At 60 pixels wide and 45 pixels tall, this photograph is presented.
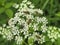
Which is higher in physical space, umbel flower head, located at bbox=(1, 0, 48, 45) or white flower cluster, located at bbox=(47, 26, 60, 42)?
umbel flower head, located at bbox=(1, 0, 48, 45)

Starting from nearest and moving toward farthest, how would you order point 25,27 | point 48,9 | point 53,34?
point 25,27, point 53,34, point 48,9

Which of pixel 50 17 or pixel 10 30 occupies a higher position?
pixel 10 30

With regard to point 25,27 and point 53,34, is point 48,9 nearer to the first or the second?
point 53,34

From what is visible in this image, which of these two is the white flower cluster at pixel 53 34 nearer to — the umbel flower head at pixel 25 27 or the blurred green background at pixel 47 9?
the umbel flower head at pixel 25 27

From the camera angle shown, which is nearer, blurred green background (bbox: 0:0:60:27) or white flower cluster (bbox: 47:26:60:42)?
white flower cluster (bbox: 47:26:60:42)

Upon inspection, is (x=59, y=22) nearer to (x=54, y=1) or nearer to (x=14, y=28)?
(x=54, y=1)

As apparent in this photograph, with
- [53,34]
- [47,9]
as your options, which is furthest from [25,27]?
[47,9]

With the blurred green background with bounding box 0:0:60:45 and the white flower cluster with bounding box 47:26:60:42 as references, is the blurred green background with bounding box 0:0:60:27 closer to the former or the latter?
the blurred green background with bounding box 0:0:60:45

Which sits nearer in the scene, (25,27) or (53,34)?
(25,27)

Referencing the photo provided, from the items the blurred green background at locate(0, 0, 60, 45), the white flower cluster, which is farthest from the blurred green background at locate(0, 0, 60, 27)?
the white flower cluster

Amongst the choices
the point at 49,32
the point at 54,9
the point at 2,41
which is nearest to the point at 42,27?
the point at 49,32

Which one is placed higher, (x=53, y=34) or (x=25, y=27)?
(x=25, y=27)
